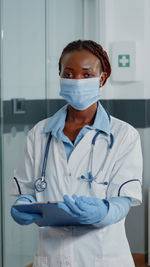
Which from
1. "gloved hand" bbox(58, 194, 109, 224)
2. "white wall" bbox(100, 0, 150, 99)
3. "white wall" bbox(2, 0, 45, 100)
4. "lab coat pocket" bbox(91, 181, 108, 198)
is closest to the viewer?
"gloved hand" bbox(58, 194, 109, 224)

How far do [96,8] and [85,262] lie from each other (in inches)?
113

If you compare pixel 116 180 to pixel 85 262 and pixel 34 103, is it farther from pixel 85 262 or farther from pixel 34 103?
pixel 34 103

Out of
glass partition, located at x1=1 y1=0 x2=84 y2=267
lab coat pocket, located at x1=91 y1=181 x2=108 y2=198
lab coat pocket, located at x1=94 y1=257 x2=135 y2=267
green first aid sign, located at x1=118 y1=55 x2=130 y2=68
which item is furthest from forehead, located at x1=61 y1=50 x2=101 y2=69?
green first aid sign, located at x1=118 y1=55 x2=130 y2=68

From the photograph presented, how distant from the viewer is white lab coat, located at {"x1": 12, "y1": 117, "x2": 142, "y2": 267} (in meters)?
1.59

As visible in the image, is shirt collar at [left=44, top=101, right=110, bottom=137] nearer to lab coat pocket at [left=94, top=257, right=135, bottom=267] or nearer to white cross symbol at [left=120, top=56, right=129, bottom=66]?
lab coat pocket at [left=94, top=257, right=135, bottom=267]

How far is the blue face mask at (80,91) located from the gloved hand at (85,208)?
374 millimetres

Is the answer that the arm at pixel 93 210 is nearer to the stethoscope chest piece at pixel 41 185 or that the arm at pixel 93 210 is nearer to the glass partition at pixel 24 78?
the stethoscope chest piece at pixel 41 185

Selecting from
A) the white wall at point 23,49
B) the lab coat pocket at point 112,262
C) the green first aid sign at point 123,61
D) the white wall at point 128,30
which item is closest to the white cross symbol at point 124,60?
the green first aid sign at point 123,61

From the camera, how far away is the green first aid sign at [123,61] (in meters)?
4.00

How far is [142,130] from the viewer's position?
4.03 metres

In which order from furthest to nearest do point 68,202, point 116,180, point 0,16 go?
1. point 0,16
2. point 116,180
3. point 68,202

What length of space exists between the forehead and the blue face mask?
0.05 m

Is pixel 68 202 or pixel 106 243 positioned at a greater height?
pixel 68 202

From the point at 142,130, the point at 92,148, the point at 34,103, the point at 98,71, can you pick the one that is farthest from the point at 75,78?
the point at 142,130
